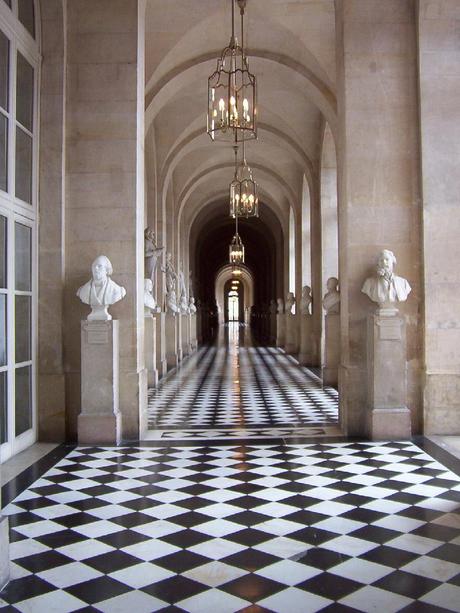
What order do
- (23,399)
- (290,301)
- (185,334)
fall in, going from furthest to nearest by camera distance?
1. (185,334)
2. (290,301)
3. (23,399)

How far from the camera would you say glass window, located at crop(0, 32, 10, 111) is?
6.94m

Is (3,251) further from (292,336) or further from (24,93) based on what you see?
(292,336)

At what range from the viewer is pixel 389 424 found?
784 centimetres

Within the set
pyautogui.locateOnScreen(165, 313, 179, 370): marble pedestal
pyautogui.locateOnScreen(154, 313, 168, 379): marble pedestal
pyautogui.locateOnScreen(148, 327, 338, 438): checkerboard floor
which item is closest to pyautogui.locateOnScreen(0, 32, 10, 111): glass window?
pyautogui.locateOnScreen(148, 327, 338, 438): checkerboard floor

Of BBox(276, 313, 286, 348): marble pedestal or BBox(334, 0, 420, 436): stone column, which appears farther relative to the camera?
BBox(276, 313, 286, 348): marble pedestal

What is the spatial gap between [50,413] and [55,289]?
153 cm

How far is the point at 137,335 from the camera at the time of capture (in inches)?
325

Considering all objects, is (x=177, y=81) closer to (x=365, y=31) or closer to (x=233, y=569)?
(x=365, y=31)

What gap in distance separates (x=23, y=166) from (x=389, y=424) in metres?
5.33

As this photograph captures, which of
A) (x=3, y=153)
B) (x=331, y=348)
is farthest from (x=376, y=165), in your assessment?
(x=331, y=348)

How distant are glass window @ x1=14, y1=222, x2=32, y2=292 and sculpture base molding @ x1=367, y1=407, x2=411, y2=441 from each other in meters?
4.43

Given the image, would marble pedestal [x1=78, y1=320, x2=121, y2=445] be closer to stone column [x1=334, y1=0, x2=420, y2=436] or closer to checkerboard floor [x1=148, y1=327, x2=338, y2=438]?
checkerboard floor [x1=148, y1=327, x2=338, y2=438]

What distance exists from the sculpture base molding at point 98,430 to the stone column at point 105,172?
1.10 feet

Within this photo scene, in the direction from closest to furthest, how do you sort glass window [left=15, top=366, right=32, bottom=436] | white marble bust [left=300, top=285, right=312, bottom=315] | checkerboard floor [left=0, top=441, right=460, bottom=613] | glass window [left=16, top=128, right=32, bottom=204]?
checkerboard floor [left=0, top=441, right=460, bottom=613], glass window [left=15, top=366, right=32, bottom=436], glass window [left=16, top=128, right=32, bottom=204], white marble bust [left=300, top=285, right=312, bottom=315]
